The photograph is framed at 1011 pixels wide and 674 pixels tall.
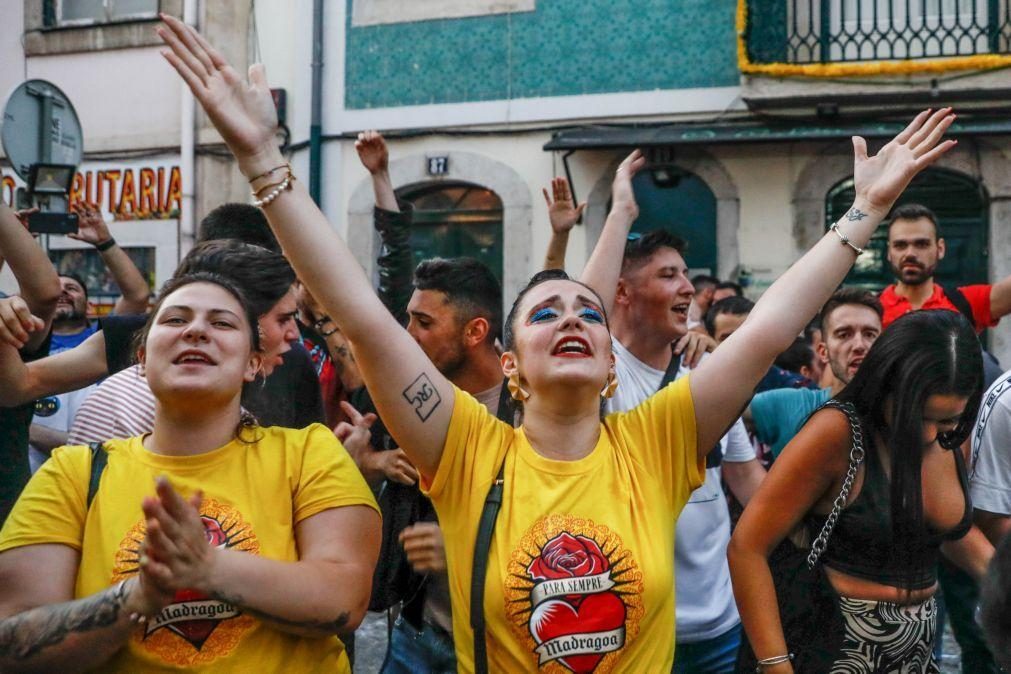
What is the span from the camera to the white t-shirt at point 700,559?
3.42m

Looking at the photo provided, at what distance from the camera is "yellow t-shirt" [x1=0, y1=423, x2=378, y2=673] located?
2.32 meters

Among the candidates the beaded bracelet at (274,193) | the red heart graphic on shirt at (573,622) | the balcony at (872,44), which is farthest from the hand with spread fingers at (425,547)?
the balcony at (872,44)

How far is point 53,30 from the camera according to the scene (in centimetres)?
1372

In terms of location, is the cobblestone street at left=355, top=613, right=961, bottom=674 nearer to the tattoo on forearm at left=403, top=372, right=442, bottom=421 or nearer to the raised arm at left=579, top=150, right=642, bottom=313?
the raised arm at left=579, top=150, right=642, bottom=313

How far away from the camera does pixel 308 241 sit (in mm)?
2465

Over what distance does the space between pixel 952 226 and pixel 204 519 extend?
403 inches

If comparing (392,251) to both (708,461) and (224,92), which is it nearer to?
(708,461)

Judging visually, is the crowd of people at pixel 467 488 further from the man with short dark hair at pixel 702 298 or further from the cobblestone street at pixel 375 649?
the man with short dark hair at pixel 702 298

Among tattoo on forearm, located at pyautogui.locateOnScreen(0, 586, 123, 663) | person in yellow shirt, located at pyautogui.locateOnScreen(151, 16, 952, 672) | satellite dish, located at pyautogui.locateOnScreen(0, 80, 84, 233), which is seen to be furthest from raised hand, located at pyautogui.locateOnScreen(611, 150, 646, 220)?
satellite dish, located at pyautogui.locateOnScreen(0, 80, 84, 233)

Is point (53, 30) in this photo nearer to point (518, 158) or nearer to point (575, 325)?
point (518, 158)

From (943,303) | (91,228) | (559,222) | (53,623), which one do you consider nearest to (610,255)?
(559,222)

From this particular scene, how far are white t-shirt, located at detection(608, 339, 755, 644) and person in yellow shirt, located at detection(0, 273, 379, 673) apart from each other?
123cm

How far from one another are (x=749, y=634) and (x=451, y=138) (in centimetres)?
986

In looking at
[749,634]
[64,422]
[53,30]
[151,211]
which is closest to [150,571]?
[749,634]
